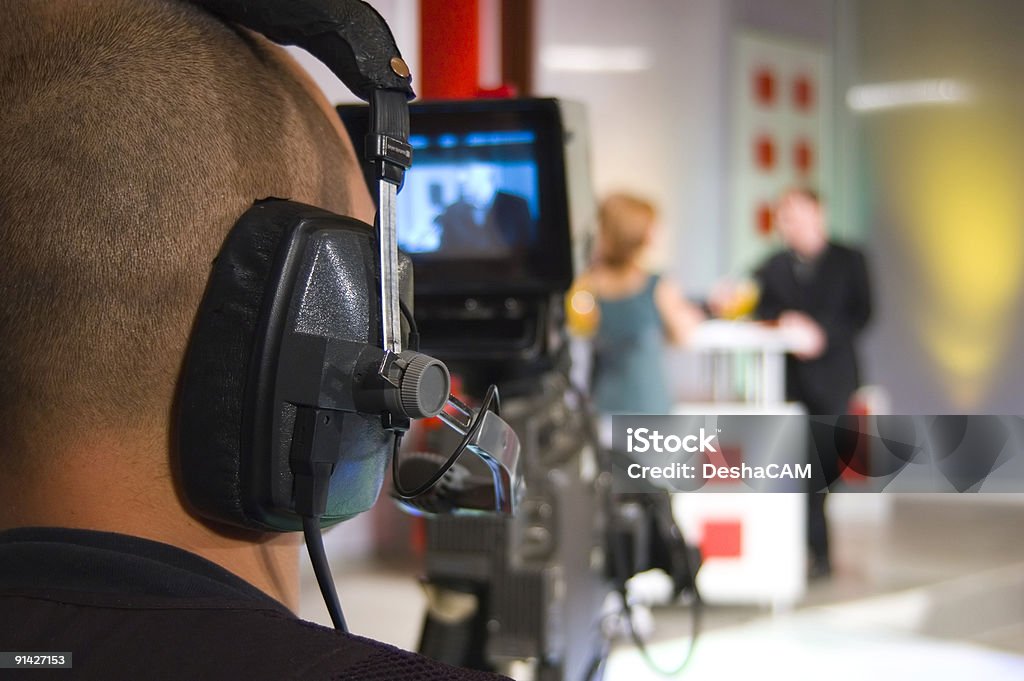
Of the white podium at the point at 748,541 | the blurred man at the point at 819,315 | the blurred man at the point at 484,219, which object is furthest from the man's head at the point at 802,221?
the blurred man at the point at 484,219

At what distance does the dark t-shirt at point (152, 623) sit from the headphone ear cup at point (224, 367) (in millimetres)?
37

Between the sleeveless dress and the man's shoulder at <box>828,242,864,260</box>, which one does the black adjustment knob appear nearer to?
the sleeveless dress

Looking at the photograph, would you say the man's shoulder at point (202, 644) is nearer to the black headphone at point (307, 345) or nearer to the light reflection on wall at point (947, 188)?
the black headphone at point (307, 345)

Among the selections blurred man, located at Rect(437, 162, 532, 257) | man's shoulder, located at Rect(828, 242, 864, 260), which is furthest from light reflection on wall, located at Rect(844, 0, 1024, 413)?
blurred man, located at Rect(437, 162, 532, 257)

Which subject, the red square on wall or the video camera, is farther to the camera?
the red square on wall

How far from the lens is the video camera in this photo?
3.20 ft

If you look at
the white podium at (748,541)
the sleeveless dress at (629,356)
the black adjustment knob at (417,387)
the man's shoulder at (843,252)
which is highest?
the man's shoulder at (843,252)

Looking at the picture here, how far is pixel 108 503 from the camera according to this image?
52cm

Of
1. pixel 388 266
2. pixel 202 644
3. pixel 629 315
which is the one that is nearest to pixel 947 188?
pixel 629 315

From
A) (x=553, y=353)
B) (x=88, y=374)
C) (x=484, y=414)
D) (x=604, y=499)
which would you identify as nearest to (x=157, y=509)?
(x=88, y=374)

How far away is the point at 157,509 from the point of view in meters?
0.53

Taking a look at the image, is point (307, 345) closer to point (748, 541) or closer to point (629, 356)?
point (629, 356)

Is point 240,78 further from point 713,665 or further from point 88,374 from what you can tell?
point 713,665

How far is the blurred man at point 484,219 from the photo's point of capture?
1000 mm
